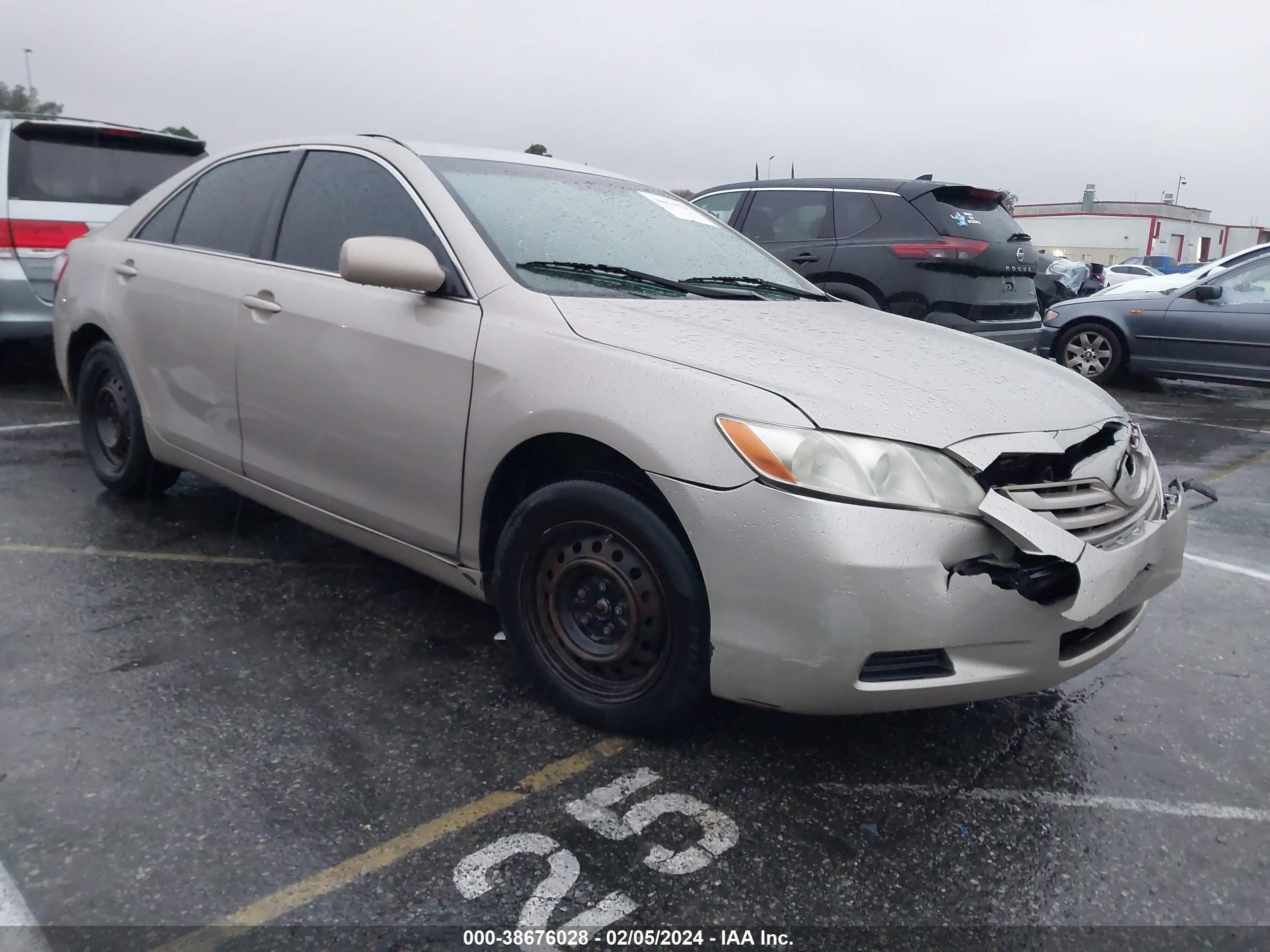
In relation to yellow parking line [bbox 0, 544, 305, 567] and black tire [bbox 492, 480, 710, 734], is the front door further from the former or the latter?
yellow parking line [bbox 0, 544, 305, 567]

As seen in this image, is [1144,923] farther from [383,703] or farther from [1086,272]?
[1086,272]

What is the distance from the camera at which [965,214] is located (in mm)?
7688

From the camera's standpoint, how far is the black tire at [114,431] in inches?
172

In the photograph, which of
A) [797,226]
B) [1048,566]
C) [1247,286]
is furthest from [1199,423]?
[1048,566]

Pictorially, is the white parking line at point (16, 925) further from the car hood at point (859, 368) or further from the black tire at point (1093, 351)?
the black tire at point (1093, 351)

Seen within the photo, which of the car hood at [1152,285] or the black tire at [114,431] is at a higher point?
the car hood at [1152,285]

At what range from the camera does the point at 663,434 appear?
243cm

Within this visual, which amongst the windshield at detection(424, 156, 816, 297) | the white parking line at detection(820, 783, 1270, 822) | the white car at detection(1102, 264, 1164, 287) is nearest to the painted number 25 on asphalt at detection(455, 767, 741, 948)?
the white parking line at detection(820, 783, 1270, 822)

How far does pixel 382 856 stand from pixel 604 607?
2.65ft

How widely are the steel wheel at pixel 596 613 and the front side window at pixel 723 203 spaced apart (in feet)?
21.7

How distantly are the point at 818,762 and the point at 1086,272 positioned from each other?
15663 mm

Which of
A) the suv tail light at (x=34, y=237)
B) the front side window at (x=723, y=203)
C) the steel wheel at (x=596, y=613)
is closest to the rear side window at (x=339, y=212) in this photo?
the steel wheel at (x=596, y=613)

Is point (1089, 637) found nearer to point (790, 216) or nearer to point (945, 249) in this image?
point (945, 249)

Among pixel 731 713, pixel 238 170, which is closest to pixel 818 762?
pixel 731 713
